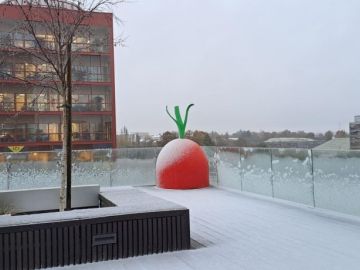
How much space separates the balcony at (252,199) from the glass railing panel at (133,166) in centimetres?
3

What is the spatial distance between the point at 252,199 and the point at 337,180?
2297 mm

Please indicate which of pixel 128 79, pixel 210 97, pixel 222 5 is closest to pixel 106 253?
pixel 222 5

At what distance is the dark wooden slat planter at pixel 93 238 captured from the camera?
4.11 metres

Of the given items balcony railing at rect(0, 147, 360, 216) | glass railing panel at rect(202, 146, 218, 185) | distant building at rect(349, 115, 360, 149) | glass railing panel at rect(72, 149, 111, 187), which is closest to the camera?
balcony railing at rect(0, 147, 360, 216)

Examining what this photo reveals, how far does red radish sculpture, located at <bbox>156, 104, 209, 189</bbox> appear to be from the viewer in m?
10.5

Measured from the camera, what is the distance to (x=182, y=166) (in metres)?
10.5

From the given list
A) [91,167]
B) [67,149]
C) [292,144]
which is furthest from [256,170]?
[67,149]

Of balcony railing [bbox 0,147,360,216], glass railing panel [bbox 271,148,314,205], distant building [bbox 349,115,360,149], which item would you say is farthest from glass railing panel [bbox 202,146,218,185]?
distant building [bbox 349,115,360,149]

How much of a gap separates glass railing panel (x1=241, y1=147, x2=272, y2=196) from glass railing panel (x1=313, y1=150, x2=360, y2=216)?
153cm

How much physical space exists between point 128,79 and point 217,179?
26.4 m

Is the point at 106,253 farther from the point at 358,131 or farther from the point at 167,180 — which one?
the point at 358,131

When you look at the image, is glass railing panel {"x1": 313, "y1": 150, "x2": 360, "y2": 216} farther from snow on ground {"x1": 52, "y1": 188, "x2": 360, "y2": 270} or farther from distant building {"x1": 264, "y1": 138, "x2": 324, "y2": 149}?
distant building {"x1": 264, "y1": 138, "x2": 324, "y2": 149}

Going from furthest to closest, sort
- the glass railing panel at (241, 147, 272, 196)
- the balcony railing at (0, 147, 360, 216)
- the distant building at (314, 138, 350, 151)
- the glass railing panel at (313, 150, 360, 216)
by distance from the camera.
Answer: the glass railing panel at (241, 147, 272, 196)
the distant building at (314, 138, 350, 151)
the balcony railing at (0, 147, 360, 216)
the glass railing panel at (313, 150, 360, 216)

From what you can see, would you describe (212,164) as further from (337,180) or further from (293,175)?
(337,180)
